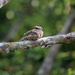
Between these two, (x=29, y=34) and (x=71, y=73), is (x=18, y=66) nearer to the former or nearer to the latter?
(x=71, y=73)

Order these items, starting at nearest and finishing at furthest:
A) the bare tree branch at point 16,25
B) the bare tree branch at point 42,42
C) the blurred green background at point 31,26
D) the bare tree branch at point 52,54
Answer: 1. the bare tree branch at point 42,42
2. the bare tree branch at point 52,54
3. the blurred green background at point 31,26
4. the bare tree branch at point 16,25

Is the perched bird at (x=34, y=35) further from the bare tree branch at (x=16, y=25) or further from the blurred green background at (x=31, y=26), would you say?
the bare tree branch at (x=16, y=25)

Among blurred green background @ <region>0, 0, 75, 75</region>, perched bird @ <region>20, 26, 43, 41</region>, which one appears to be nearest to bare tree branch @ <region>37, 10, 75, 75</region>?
blurred green background @ <region>0, 0, 75, 75</region>

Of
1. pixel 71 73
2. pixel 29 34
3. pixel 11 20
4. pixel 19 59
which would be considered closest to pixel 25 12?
pixel 11 20

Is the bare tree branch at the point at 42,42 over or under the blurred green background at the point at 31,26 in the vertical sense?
under

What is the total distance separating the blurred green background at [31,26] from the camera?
792 centimetres

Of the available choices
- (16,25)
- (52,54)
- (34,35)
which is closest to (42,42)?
(34,35)

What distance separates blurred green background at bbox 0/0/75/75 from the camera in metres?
7.92

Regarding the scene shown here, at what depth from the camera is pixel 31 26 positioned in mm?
9352

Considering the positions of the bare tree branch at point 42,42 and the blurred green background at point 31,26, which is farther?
the blurred green background at point 31,26

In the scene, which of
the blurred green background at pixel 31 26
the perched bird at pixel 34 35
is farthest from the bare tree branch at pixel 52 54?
the perched bird at pixel 34 35

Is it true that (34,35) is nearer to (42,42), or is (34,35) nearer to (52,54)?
(42,42)

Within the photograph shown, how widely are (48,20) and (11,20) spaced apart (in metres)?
1.47

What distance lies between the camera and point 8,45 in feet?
12.0
